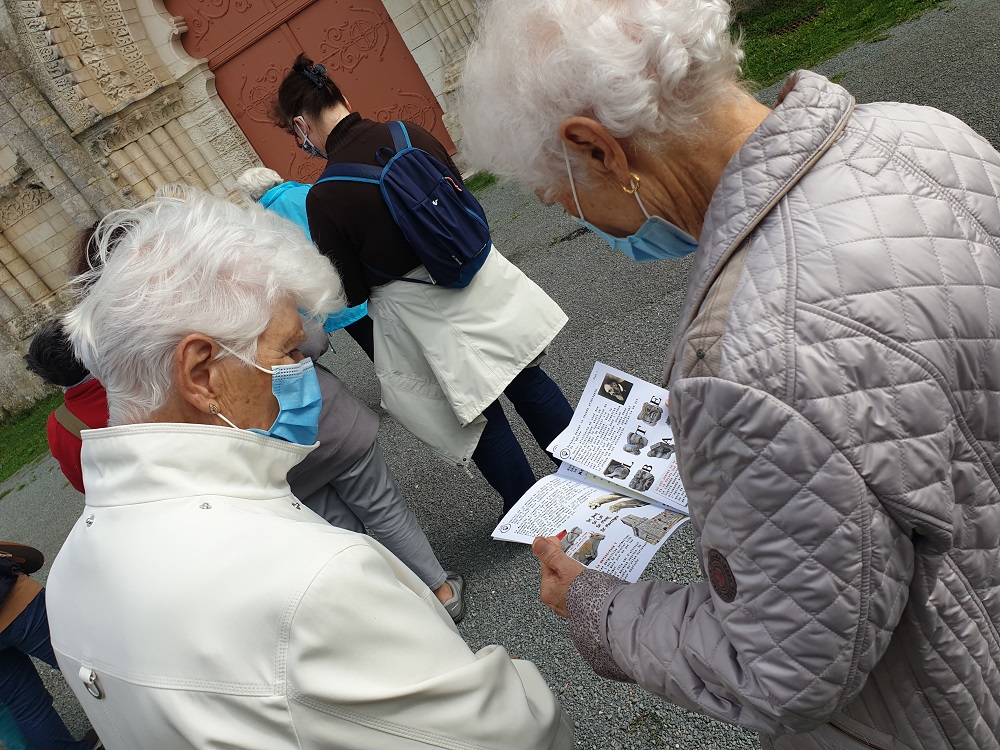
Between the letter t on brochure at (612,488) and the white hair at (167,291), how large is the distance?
761 mm

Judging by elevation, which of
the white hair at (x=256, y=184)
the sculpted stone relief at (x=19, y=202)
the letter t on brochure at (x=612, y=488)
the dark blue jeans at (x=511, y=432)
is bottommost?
the dark blue jeans at (x=511, y=432)

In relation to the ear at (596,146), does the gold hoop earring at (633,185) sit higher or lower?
lower

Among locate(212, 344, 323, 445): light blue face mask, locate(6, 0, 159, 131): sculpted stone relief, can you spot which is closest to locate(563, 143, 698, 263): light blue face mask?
locate(212, 344, 323, 445): light blue face mask

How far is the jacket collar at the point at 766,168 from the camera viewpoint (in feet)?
2.95

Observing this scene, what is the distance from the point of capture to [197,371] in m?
1.37

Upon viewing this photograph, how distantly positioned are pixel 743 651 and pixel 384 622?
1.95 ft

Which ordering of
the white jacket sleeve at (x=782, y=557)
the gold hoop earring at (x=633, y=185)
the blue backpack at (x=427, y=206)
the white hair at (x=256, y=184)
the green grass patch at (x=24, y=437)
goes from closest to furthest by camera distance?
the white jacket sleeve at (x=782, y=557) < the gold hoop earring at (x=633, y=185) < the blue backpack at (x=427, y=206) < the white hair at (x=256, y=184) < the green grass patch at (x=24, y=437)

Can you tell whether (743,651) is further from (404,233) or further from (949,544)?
(404,233)

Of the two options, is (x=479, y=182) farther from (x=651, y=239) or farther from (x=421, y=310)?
(x=651, y=239)

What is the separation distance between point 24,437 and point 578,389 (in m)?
9.01

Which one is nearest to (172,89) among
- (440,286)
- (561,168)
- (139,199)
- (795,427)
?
(139,199)

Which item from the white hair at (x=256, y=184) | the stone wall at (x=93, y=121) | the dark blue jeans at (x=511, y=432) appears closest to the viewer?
the dark blue jeans at (x=511, y=432)

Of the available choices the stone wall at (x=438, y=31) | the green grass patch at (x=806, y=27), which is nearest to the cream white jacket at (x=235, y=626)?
the green grass patch at (x=806, y=27)

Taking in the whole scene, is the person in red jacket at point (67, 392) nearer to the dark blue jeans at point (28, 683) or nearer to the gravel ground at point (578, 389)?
the dark blue jeans at point (28, 683)
